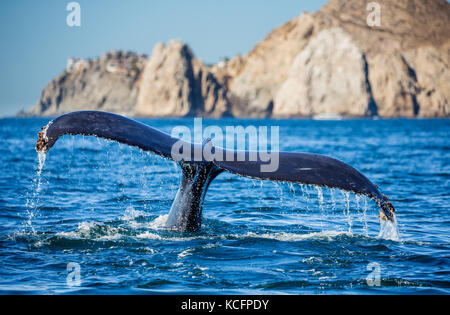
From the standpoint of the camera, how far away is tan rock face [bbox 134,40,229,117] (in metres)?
146

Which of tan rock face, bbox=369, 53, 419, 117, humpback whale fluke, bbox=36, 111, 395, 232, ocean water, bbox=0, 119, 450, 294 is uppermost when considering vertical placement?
tan rock face, bbox=369, 53, 419, 117

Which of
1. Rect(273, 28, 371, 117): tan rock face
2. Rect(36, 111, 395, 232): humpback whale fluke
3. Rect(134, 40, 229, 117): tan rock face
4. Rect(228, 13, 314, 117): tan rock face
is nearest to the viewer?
Rect(36, 111, 395, 232): humpback whale fluke

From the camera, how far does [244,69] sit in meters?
156

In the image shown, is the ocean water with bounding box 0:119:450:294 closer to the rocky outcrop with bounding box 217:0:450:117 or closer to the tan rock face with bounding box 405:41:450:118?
the rocky outcrop with bounding box 217:0:450:117

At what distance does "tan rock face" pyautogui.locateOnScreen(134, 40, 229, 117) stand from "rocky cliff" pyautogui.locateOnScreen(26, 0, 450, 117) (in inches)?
10.3

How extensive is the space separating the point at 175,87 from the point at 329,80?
41105 mm

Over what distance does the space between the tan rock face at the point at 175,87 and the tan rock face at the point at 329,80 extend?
27.8 meters

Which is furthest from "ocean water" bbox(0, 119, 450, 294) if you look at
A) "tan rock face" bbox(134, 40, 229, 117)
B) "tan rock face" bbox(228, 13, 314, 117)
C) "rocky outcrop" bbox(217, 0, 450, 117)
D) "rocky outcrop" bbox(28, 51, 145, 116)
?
"rocky outcrop" bbox(28, 51, 145, 116)

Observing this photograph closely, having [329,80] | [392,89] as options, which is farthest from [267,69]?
[392,89]

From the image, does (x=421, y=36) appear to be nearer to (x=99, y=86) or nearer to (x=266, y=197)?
(x=99, y=86)

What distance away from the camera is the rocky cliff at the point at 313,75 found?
417 ft

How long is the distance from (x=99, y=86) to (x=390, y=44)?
9511cm

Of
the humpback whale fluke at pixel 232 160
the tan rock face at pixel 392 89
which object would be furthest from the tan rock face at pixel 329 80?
the humpback whale fluke at pixel 232 160
